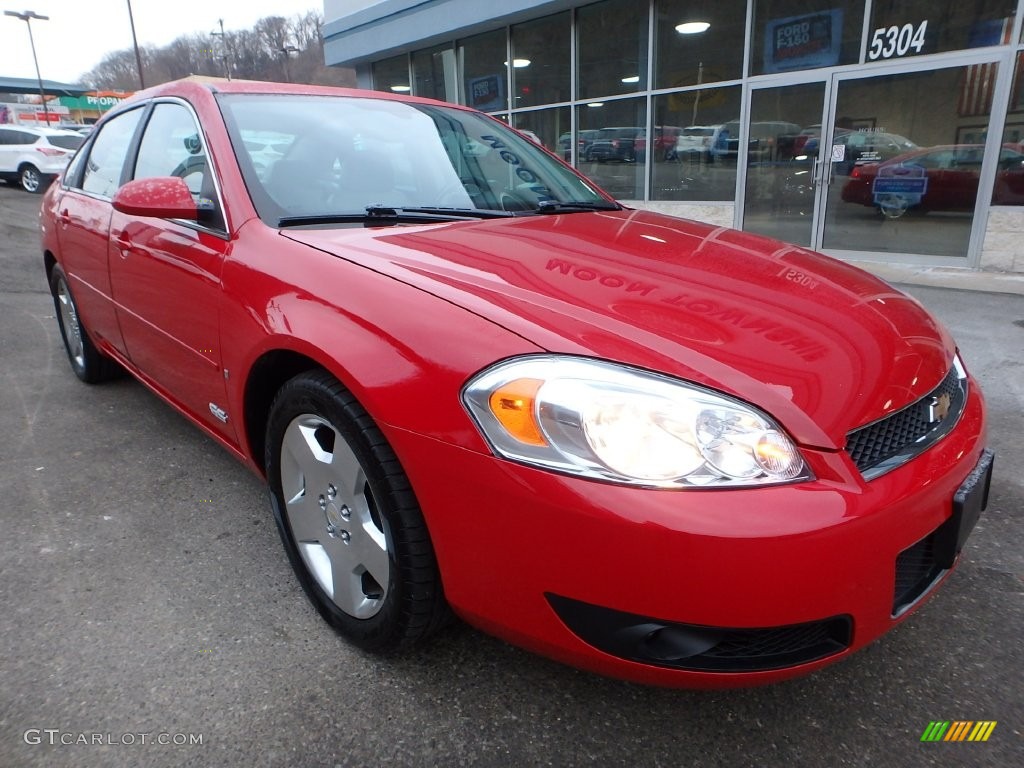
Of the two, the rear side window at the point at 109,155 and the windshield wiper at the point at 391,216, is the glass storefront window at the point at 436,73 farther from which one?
the windshield wiper at the point at 391,216

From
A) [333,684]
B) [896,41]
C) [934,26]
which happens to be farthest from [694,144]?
→ [333,684]

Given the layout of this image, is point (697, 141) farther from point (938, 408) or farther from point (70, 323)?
point (938, 408)

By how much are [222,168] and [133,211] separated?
0.34m

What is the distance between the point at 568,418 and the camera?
4.32 feet

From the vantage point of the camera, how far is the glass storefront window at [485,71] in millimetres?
12039

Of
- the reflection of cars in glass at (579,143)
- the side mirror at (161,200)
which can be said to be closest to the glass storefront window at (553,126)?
the reflection of cars in glass at (579,143)

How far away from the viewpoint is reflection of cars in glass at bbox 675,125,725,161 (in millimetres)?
9414

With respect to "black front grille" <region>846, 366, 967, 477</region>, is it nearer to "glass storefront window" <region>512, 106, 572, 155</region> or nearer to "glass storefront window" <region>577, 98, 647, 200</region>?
"glass storefront window" <region>577, 98, 647, 200</region>

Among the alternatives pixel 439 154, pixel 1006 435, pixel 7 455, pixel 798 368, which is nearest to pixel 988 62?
pixel 1006 435

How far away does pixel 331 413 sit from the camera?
166cm

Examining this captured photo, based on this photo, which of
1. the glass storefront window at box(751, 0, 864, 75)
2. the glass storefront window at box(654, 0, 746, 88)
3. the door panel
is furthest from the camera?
the glass storefront window at box(654, 0, 746, 88)

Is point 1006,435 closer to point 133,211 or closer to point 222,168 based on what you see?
point 222,168

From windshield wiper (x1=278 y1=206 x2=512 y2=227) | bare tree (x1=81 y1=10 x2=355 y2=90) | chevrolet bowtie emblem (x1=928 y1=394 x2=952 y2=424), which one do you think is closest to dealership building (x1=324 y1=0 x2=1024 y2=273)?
chevrolet bowtie emblem (x1=928 y1=394 x2=952 y2=424)

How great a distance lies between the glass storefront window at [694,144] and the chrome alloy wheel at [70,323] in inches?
311
